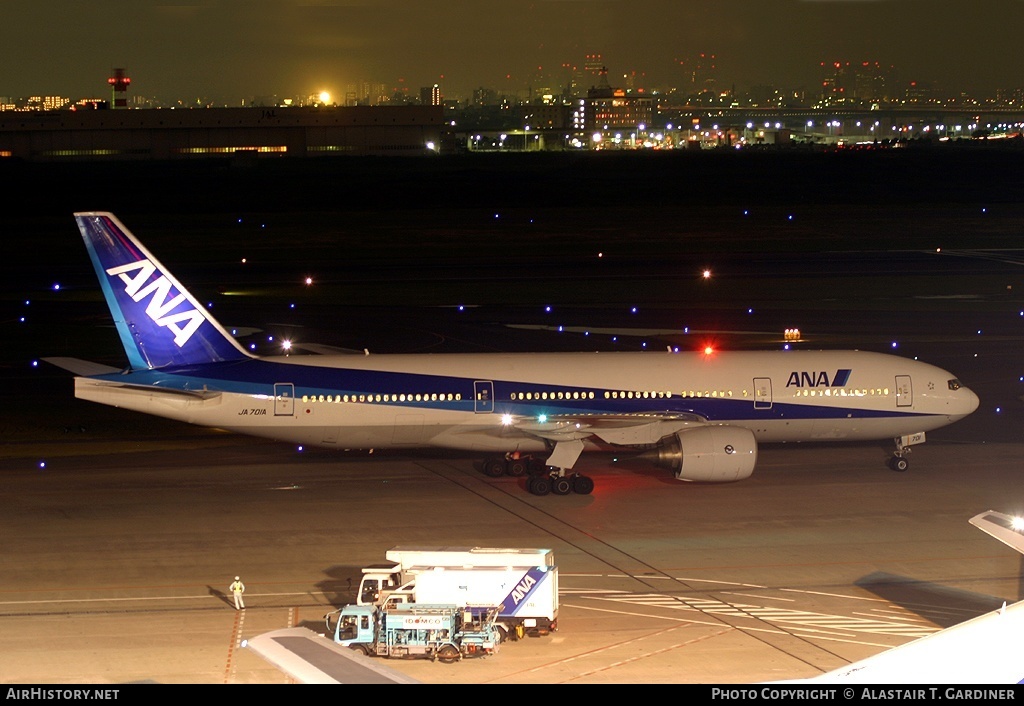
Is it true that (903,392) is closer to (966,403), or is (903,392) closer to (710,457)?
(966,403)

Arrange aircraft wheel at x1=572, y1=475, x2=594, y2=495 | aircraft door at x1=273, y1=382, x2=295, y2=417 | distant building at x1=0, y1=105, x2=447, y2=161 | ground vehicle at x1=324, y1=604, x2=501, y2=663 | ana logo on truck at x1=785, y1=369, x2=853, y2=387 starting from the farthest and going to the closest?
distant building at x1=0, y1=105, x2=447, y2=161, ana logo on truck at x1=785, y1=369, x2=853, y2=387, aircraft door at x1=273, y1=382, x2=295, y2=417, aircraft wheel at x1=572, y1=475, x2=594, y2=495, ground vehicle at x1=324, y1=604, x2=501, y2=663

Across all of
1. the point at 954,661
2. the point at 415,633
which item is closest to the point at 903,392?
the point at 415,633

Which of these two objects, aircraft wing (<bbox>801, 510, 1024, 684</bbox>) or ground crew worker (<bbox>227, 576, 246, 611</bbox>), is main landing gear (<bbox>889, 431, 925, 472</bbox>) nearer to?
ground crew worker (<bbox>227, 576, 246, 611</bbox>)

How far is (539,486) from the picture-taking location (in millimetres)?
32688

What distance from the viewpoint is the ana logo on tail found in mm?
33250

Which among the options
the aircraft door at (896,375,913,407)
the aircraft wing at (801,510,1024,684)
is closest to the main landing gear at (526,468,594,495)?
the aircraft door at (896,375,913,407)

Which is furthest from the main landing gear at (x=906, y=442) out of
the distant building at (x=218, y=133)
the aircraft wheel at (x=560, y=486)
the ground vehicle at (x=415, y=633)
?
the distant building at (x=218, y=133)

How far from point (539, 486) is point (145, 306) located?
12224 millimetres

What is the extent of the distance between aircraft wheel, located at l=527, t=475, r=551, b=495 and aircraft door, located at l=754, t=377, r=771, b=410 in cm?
710

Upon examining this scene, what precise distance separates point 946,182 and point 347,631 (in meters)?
134

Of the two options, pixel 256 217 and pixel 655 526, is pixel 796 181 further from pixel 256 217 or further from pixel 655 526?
pixel 655 526

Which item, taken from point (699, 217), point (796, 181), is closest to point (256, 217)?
point (699, 217)

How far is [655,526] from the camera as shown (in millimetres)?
29656
